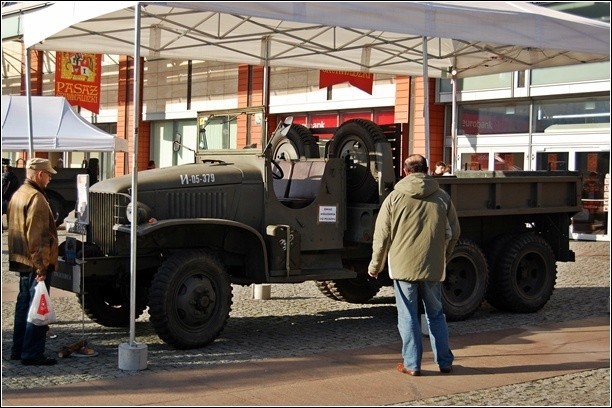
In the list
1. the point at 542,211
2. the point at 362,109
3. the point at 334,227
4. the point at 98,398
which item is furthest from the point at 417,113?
the point at 98,398

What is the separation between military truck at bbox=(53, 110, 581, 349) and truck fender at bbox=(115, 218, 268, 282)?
1 centimetres

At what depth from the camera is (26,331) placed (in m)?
7.00

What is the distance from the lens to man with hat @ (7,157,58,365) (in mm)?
6957

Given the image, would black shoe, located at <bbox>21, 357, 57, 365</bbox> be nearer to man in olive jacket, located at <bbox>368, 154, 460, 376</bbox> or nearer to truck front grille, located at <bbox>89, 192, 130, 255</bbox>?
truck front grille, located at <bbox>89, 192, 130, 255</bbox>

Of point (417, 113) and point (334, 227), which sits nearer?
point (334, 227)

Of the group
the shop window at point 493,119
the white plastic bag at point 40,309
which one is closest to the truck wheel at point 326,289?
the white plastic bag at point 40,309

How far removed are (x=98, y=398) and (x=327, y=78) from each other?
1190 cm

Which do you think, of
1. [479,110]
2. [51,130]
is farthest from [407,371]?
[479,110]

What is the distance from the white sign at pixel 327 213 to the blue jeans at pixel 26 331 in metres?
2.85

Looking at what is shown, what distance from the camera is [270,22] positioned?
1171 cm

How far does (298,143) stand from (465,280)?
2.32m

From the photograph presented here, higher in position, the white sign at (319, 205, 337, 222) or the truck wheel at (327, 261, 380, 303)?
the white sign at (319, 205, 337, 222)

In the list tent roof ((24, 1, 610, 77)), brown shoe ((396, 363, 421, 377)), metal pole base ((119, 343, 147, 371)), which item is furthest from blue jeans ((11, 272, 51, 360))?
brown shoe ((396, 363, 421, 377))

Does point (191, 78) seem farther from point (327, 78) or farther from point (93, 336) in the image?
point (93, 336)
